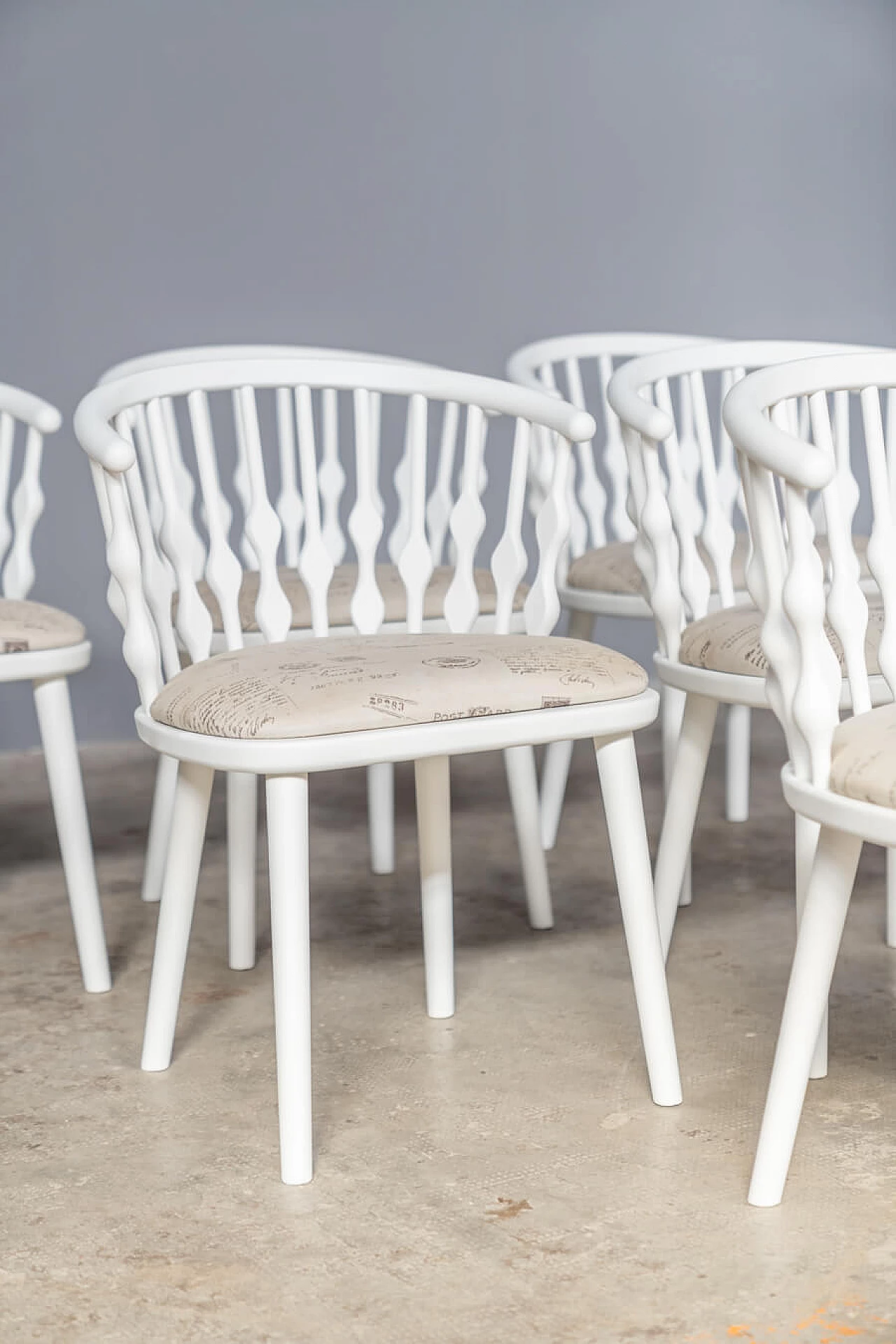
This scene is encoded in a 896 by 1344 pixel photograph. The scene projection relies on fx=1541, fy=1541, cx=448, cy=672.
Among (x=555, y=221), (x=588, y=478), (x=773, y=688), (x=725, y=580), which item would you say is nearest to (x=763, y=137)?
(x=555, y=221)

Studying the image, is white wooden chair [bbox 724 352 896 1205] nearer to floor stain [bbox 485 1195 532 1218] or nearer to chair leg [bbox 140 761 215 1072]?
floor stain [bbox 485 1195 532 1218]

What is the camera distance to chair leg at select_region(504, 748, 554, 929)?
187 centimetres

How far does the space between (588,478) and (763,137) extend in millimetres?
1501

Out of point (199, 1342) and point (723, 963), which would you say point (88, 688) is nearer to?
point (723, 963)

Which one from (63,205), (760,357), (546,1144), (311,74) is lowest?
(546,1144)

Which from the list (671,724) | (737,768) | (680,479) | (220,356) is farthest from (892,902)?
(220,356)

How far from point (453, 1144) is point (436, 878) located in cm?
33

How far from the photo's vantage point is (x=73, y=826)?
1.81m

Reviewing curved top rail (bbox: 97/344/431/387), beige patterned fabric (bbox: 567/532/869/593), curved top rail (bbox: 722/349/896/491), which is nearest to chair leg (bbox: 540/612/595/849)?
beige patterned fabric (bbox: 567/532/869/593)

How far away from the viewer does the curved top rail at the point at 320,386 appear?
1.56m

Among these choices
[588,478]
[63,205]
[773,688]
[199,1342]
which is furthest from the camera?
[63,205]

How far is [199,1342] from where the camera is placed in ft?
3.55

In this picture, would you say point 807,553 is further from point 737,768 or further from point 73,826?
point 737,768

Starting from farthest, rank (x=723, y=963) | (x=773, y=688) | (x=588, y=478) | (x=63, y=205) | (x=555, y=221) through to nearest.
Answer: (x=555, y=221) → (x=63, y=205) → (x=588, y=478) → (x=723, y=963) → (x=773, y=688)
